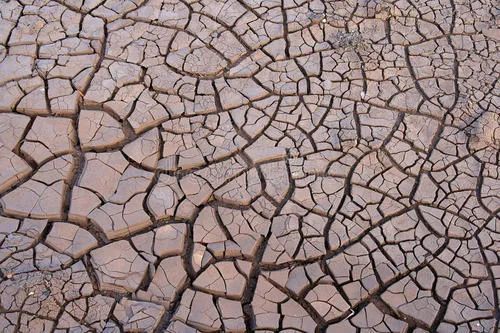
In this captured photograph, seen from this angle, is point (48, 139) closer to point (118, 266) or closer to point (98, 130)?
point (98, 130)

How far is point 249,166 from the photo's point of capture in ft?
15.6

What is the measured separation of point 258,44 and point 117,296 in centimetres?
240

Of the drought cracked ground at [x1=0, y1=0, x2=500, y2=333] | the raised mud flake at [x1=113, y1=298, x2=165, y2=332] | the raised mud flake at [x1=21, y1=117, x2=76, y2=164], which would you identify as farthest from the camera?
the raised mud flake at [x1=21, y1=117, x2=76, y2=164]

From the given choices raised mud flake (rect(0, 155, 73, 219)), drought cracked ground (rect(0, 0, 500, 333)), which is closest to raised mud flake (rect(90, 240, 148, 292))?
drought cracked ground (rect(0, 0, 500, 333))

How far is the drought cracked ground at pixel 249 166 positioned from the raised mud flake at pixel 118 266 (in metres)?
0.01

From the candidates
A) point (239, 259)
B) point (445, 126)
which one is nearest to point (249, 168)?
point (239, 259)

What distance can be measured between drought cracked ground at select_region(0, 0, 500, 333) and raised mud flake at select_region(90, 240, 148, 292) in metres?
0.01

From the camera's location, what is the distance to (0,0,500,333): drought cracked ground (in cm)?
411

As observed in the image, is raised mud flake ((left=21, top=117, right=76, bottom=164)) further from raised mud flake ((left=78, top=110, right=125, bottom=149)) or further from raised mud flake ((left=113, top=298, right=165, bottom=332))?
raised mud flake ((left=113, top=298, right=165, bottom=332))

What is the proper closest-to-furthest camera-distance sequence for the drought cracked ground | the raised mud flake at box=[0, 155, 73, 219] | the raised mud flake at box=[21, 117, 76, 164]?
the drought cracked ground < the raised mud flake at box=[0, 155, 73, 219] < the raised mud flake at box=[21, 117, 76, 164]

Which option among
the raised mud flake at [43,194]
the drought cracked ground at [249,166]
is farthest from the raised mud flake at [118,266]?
the raised mud flake at [43,194]

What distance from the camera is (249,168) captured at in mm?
4734

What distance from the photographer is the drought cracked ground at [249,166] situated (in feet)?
13.5

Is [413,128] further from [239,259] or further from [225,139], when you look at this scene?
[239,259]
